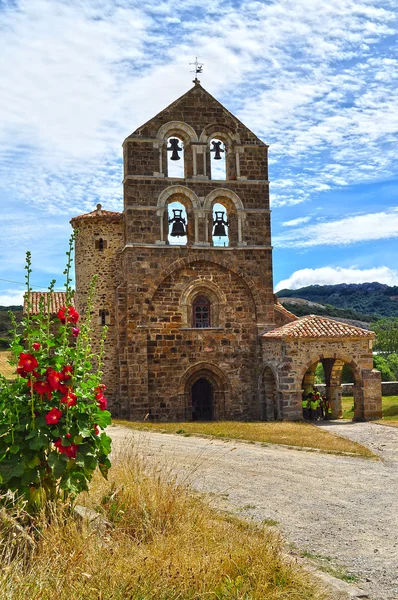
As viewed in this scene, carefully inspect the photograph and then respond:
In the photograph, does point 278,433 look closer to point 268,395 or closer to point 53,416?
point 268,395

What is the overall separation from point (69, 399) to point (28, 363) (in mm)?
521

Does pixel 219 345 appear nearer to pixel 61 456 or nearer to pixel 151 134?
pixel 151 134

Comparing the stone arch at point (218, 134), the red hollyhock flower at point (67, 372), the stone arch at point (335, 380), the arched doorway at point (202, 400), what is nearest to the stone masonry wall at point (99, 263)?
the arched doorway at point (202, 400)

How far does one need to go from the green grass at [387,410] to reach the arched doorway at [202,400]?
551 cm

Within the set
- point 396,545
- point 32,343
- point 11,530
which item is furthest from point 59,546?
point 396,545

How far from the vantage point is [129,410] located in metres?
24.1

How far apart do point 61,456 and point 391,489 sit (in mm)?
7120

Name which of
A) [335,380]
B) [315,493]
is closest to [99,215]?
[335,380]

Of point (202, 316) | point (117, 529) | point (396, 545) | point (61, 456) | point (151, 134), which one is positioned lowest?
point (396, 545)

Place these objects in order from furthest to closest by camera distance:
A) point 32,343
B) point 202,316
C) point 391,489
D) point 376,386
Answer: point 202,316
point 376,386
point 391,489
point 32,343

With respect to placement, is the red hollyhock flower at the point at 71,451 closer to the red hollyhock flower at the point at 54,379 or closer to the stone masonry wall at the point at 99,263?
the red hollyhock flower at the point at 54,379

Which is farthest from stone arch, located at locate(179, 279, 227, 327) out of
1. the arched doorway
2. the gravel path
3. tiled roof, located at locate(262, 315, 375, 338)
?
the gravel path

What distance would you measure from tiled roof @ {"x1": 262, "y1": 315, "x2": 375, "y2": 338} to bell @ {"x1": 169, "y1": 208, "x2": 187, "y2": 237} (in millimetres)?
4941

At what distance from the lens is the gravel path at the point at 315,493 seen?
7.75 metres
